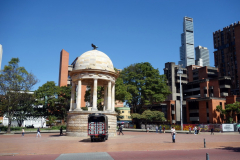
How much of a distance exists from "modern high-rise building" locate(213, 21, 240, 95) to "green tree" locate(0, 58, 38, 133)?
8280cm

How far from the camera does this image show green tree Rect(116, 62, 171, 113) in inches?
2280

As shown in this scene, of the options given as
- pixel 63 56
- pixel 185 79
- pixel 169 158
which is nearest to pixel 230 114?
pixel 185 79

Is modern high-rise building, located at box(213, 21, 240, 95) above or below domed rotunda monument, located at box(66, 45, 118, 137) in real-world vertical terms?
above

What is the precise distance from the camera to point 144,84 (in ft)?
197

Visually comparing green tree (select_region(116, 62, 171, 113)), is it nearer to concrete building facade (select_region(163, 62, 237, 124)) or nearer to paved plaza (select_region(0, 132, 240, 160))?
concrete building facade (select_region(163, 62, 237, 124))

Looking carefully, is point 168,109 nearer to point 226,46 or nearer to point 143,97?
point 143,97

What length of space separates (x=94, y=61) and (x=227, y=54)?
9100cm

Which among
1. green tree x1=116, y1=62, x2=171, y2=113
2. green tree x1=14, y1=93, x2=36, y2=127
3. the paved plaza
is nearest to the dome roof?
the paved plaza

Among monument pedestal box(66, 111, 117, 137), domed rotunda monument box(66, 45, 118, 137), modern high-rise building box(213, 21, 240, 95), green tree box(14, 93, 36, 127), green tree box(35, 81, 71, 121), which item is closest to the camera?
monument pedestal box(66, 111, 117, 137)

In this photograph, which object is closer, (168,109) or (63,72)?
(168,109)

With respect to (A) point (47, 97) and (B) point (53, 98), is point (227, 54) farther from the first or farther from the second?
(A) point (47, 97)

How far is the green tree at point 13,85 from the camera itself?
45125mm

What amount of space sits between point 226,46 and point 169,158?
10902 centimetres

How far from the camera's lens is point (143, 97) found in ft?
193
